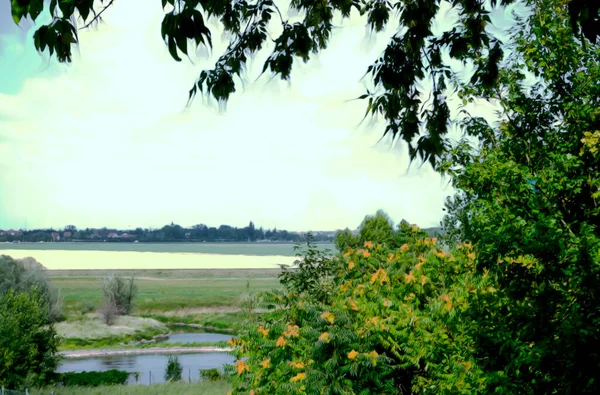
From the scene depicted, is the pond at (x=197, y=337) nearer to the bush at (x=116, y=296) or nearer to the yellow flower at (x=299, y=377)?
the bush at (x=116, y=296)

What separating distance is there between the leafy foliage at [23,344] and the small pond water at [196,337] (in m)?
26.6

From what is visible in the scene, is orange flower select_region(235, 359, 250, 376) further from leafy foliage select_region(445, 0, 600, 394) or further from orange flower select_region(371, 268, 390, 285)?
leafy foliage select_region(445, 0, 600, 394)

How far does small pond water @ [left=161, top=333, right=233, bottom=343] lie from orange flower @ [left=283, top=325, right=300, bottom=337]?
47.8m

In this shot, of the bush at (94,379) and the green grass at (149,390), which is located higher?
the green grass at (149,390)

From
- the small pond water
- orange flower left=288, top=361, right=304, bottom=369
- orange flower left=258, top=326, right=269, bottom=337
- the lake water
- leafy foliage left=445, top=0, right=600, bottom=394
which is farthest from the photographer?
the small pond water

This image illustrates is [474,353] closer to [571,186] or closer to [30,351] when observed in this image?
[571,186]

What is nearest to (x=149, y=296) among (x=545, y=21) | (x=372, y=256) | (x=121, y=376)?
(x=121, y=376)

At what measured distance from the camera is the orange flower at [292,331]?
28.0 feet

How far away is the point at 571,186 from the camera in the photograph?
191 inches

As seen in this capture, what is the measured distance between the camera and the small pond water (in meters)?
56.9

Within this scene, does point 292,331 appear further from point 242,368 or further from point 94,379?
point 94,379

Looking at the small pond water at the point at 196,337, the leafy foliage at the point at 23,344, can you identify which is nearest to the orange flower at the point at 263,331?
the leafy foliage at the point at 23,344

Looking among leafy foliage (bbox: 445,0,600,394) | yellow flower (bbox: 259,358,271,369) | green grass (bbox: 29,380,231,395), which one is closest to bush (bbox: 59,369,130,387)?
green grass (bbox: 29,380,231,395)

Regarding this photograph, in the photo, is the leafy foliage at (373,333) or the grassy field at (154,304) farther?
the grassy field at (154,304)
